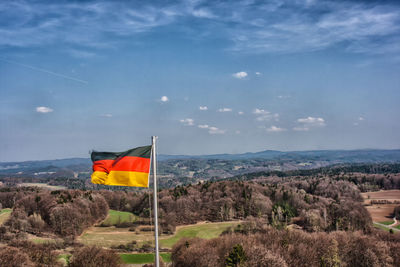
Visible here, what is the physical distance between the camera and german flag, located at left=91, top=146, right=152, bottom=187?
728 inches

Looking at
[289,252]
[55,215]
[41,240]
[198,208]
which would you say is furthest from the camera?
[198,208]

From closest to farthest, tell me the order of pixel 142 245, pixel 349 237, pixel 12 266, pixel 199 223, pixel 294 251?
pixel 12 266 → pixel 294 251 → pixel 349 237 → pixel 142 245 → pixel 199 223

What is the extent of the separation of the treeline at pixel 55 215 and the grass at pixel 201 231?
28.4 meters

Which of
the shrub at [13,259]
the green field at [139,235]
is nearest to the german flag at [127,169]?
the shrub at [13,259]

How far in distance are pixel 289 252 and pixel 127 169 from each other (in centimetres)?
3703

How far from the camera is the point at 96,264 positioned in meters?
41.9

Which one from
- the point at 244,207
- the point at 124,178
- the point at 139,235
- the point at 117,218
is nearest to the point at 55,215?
the point at 139,235

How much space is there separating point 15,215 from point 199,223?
61764mm

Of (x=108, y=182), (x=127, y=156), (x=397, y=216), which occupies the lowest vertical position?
(x=397, y=216)

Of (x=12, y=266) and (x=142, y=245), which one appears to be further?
(x=142, y=245)

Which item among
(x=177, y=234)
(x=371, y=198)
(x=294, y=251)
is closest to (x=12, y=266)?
(x=294, y=251)

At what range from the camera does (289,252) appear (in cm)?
4625

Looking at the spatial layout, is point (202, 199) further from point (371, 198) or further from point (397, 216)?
point (371, 198)

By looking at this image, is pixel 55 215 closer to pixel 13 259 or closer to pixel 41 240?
pixel 41 240
